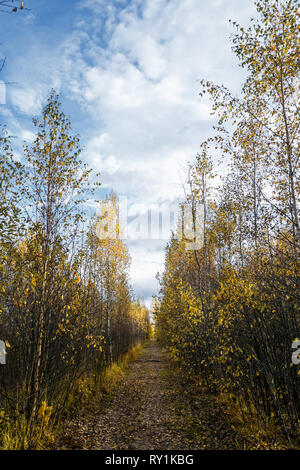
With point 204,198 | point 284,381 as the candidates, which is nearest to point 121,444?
point 284,381

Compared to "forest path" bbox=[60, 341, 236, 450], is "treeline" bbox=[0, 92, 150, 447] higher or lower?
higher

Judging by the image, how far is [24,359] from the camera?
5.06 metres

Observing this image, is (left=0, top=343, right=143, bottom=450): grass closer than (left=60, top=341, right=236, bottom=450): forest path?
Yes

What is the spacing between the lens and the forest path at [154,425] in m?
4.95

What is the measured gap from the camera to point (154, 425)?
604 cm

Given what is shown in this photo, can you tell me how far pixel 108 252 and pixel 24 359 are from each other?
8538 millimetres

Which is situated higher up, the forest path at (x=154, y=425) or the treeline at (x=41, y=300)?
the treeline at (x=41, y=300)

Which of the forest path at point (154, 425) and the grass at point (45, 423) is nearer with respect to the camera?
the grass at point (45, 423)

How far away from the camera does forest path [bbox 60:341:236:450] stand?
4.95 meters

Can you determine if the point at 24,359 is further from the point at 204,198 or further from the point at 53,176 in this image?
the point at 204,198

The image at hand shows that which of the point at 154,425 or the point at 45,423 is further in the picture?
the point at 154,425

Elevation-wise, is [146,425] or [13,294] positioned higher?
[13,294]

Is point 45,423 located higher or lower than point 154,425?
higher
